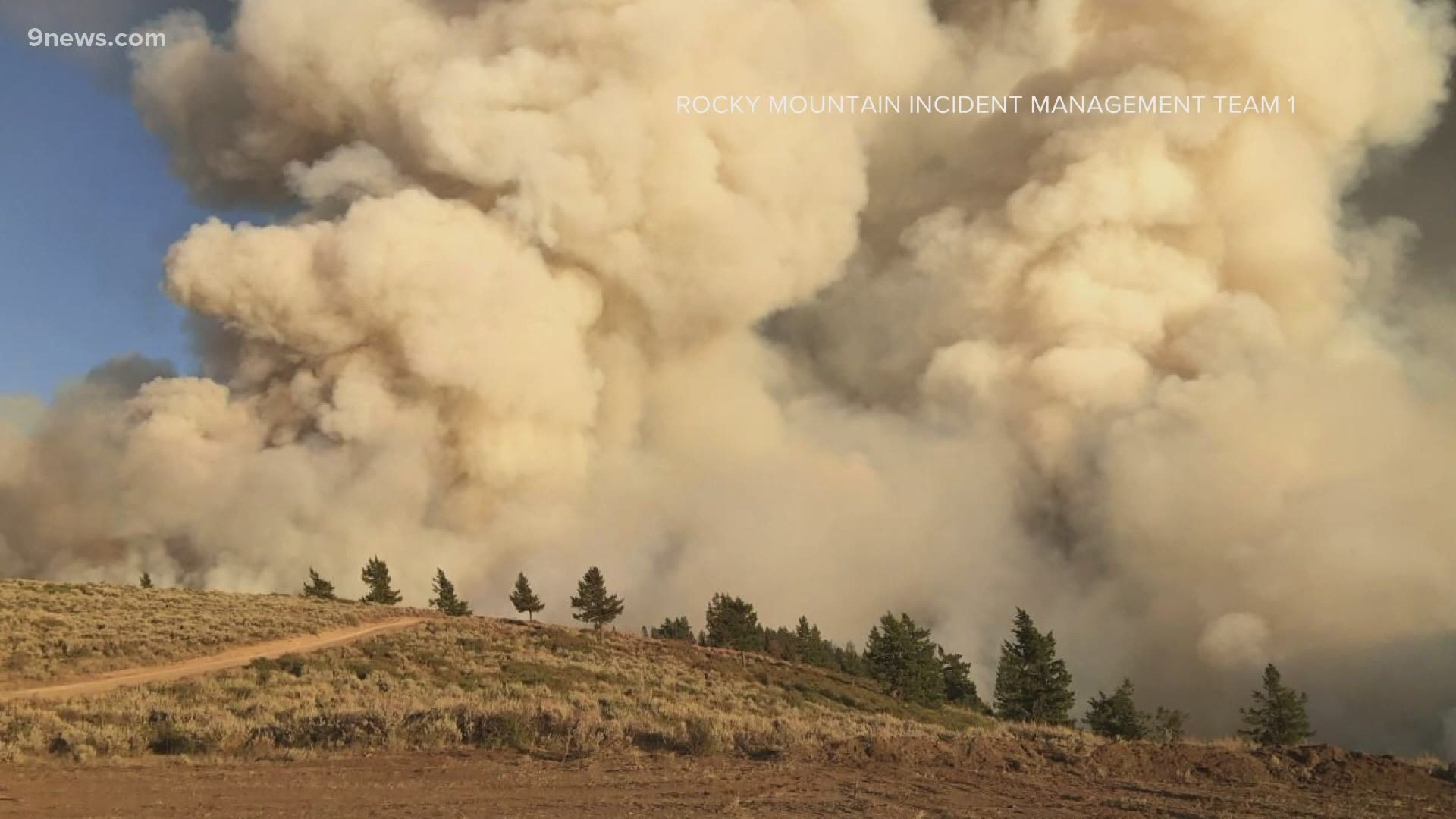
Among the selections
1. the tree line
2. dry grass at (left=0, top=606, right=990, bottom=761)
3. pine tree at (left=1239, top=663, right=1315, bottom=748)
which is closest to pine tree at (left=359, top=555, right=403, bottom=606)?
the tree line

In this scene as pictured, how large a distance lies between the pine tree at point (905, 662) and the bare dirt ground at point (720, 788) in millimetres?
33282

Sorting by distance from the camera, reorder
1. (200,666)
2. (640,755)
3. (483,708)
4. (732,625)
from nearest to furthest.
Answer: (640,755) → (483,708) → (200,666) → (732,625)

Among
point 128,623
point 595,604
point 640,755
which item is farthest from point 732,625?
point 640,755

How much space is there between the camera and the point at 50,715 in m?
14.3

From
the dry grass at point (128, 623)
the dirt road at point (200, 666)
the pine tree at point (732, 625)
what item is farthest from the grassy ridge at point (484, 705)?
the pine tree at point (732, 625)

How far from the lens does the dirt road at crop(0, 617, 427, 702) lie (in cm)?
1933

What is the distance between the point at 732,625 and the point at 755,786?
1774 inches

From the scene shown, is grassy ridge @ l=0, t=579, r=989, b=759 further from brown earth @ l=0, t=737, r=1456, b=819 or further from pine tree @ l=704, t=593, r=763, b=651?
pine tree @ l=704, t=593, r=763, b=651

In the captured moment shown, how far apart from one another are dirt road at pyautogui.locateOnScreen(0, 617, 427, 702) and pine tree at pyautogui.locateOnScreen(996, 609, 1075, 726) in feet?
89.7

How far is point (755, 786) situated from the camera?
31.1 feet

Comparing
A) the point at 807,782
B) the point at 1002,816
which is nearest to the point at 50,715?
the point at 807,782

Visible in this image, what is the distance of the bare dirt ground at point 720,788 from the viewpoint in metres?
8.55

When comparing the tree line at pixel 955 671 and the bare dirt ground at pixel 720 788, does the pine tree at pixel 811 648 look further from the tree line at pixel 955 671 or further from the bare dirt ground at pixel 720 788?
the bare dirt ground at pixel 720 788

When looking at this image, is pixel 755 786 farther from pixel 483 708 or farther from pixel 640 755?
pixel 483 708
